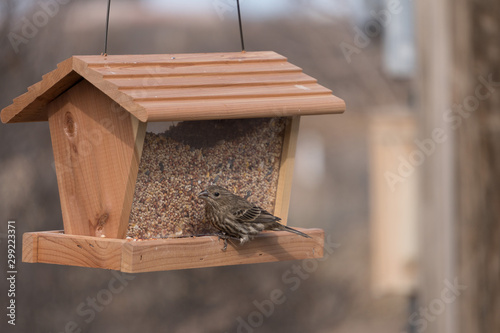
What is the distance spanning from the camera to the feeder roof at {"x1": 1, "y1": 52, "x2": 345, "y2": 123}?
2.50m

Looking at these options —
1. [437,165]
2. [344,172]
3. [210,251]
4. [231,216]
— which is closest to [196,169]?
[231,216]

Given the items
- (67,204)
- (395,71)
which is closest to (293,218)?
(395,71)

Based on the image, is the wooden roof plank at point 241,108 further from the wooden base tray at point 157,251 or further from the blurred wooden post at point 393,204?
the blurred wooden post at point 393,204

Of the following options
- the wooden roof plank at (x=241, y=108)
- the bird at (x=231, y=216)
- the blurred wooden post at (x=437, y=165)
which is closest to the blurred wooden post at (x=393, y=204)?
the blurred wooden post at (x=437, y=165)

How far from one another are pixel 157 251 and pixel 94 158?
0.57m

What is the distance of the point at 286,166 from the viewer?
10.2ft

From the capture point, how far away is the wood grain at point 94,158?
270 centimetres

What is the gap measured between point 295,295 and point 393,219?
46.2 inches

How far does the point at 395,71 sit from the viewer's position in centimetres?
656

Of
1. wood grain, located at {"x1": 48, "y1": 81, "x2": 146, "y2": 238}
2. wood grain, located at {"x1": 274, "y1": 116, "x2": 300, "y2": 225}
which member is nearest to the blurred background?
wood grain, located at {"x1": 274, "y1": 116, "x2": 300, "y2": 225}

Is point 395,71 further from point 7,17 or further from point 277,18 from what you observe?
point 7,17

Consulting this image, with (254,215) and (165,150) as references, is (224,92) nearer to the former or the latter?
(165,150)

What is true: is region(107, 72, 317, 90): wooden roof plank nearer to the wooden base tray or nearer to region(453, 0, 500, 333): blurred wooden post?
the wooden base tray

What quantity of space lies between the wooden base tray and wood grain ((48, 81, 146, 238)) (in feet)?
0.46
